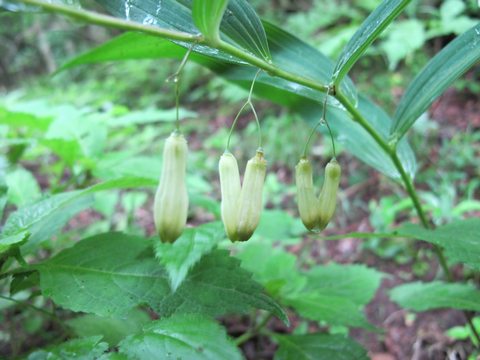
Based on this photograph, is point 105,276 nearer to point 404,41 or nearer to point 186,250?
point 186,250

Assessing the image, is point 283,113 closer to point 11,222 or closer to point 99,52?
point 99,52

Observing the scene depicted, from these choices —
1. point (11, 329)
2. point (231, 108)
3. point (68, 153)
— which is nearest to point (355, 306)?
point (68, 153)

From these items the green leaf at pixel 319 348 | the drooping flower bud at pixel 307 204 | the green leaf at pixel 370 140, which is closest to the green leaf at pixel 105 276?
the drooping flower bud at pixel 307 204

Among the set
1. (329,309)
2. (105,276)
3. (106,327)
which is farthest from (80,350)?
(329,309)

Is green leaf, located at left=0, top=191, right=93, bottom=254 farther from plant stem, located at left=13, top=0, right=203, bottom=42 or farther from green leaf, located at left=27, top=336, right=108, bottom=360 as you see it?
plant stem, located at left=13, top=0, right=203, bottom=42

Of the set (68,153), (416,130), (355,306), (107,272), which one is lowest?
(107,272)

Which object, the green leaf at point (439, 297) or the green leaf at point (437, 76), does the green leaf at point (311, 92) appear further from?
the green leaf at point (439, 297)
